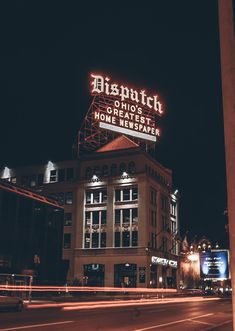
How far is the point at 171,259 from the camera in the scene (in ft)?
253

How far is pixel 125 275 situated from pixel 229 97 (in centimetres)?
6424

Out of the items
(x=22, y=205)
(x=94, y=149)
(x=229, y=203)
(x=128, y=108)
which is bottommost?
(x=229, y=203)

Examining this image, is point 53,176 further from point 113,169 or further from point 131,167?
point 131,167

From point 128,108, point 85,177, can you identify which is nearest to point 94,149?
point 85,177

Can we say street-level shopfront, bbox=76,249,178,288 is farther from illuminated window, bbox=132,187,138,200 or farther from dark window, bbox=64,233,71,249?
illuminated window, bbox=132,187,138,200

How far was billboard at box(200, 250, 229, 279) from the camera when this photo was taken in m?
22.8

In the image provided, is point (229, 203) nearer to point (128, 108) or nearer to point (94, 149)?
point (128, 108)

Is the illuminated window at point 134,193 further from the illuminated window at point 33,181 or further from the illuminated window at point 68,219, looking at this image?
the illuminated window at point 33,181

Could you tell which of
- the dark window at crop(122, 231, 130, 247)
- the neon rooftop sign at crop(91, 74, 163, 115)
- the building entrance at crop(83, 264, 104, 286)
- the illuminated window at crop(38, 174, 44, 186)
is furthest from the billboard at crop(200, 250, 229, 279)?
the illuminated window at crop(38, 174, 44, 186)

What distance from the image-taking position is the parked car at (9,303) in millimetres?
23281

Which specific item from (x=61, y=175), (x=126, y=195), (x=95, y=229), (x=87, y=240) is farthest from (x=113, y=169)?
(x=87, y=240)

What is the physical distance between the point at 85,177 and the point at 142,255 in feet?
57.7

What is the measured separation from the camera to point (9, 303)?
930 inches

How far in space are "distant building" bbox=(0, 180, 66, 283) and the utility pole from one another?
145ft
